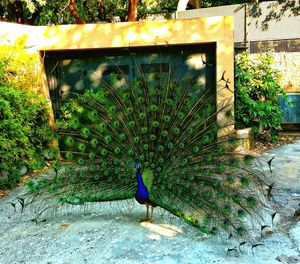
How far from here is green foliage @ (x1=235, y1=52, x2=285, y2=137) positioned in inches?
383

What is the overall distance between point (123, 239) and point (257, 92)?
21.9ft

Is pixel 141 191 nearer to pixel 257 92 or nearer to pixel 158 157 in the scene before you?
pixel 158 157

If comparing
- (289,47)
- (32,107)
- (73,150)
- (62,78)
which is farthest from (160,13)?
(73,150)

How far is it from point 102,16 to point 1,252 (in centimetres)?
1700

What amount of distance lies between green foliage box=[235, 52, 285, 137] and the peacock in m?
4.21

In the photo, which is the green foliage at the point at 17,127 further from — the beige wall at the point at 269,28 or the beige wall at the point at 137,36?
the beige wall at the point at 269,28

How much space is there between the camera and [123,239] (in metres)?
4.73

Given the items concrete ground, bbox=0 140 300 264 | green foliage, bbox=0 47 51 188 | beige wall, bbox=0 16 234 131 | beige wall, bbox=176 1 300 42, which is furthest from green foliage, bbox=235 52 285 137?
green foliage, bbox=0 47 51 188

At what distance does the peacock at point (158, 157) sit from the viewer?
468 centimetres

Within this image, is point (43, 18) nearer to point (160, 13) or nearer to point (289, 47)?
point (160, 13)

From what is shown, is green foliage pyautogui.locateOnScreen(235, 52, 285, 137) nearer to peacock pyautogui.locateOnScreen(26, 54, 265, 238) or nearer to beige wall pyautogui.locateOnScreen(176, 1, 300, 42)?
peacock pyautogui.locateOnScreen(26, 54, 265, 238)

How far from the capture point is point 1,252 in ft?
15.4

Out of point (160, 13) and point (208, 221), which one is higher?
point (160, 13)

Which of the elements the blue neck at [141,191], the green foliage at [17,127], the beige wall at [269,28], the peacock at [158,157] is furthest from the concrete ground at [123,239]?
the beige wall at [269,28]
